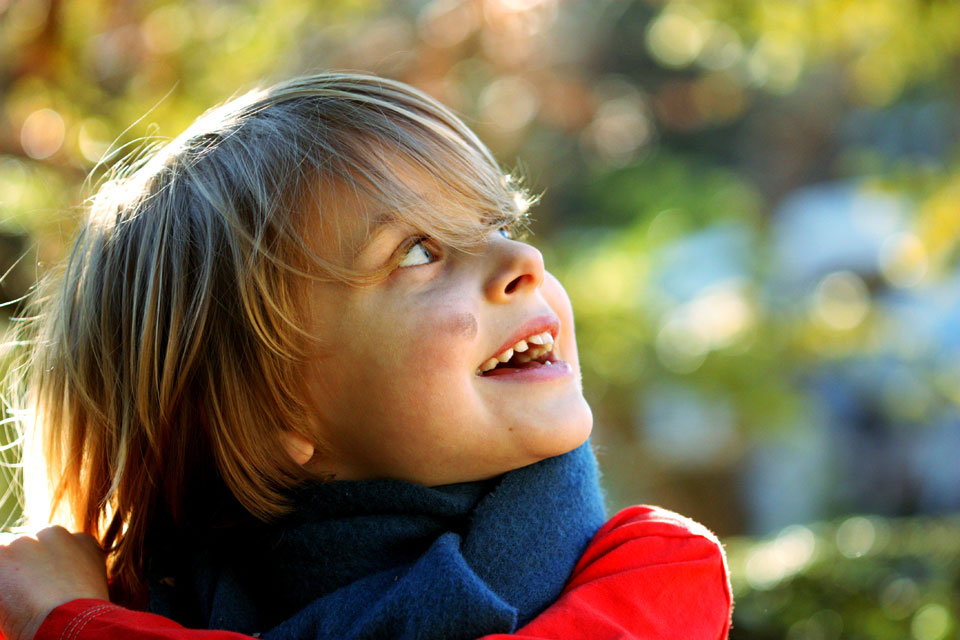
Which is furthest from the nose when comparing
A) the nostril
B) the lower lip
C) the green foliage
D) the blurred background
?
the green foliage

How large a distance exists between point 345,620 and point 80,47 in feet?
10.4

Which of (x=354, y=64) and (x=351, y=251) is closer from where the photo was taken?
(x=351, y=251)

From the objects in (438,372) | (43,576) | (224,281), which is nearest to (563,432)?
(438,372)

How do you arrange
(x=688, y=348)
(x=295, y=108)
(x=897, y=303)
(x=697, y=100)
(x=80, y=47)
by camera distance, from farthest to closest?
→ (x=897, y=303)
(x=688, y=348)
(x=697, y=100)
(x=80, y=47)
(x=295, y=108)

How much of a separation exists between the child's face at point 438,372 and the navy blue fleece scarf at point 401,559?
0.17 ft

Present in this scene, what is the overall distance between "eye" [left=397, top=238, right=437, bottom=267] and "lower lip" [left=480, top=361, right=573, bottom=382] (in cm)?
19

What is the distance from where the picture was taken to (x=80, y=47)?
372 cm

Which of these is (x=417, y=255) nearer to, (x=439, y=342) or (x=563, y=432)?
(x=439, y=342)

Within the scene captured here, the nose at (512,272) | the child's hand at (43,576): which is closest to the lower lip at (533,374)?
the nose at (512,272)

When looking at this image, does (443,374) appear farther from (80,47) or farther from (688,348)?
(688,348)

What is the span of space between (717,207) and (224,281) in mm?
10666

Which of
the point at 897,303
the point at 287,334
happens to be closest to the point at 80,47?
the point at 287,334

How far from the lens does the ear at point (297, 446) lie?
56.0 inches

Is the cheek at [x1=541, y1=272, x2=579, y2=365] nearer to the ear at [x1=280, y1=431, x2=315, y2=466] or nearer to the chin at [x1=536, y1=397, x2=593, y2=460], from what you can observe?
the chin at [x1=536, y1=397, x2=593, y2=460]
